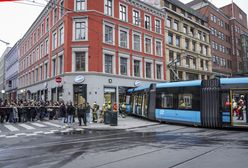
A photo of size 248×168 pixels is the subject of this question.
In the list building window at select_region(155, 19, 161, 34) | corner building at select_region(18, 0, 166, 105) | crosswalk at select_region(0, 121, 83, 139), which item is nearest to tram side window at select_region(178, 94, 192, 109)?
crosswalk at select_region(0, 121, 83, 139)

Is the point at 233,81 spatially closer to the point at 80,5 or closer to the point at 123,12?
the point at 80,5

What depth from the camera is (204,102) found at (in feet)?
56.2

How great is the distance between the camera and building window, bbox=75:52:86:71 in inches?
1202

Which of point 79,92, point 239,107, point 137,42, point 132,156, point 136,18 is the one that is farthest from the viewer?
point 136,18

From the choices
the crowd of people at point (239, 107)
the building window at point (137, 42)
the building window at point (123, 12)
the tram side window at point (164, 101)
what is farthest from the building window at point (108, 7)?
the crowd of people at point (239, 107)

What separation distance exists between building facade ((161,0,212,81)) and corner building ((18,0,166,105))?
290 cm

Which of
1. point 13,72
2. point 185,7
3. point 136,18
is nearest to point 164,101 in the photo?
point 136,18

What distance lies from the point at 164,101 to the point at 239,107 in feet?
19.8

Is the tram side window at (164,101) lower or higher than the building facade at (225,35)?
lower

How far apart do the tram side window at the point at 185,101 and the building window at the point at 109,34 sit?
16143mm

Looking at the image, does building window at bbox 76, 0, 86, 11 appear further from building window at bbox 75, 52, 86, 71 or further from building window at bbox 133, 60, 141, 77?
building window at bbox 133, 60, 141, 77

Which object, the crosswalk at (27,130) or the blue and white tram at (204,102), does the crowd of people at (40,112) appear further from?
the blue and white tram at (204,102)

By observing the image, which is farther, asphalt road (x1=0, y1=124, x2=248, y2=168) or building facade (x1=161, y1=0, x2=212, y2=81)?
building facade (x1=161, y1=0, x2=212, y2=81)

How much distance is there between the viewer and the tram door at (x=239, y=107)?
15586 millimetres
